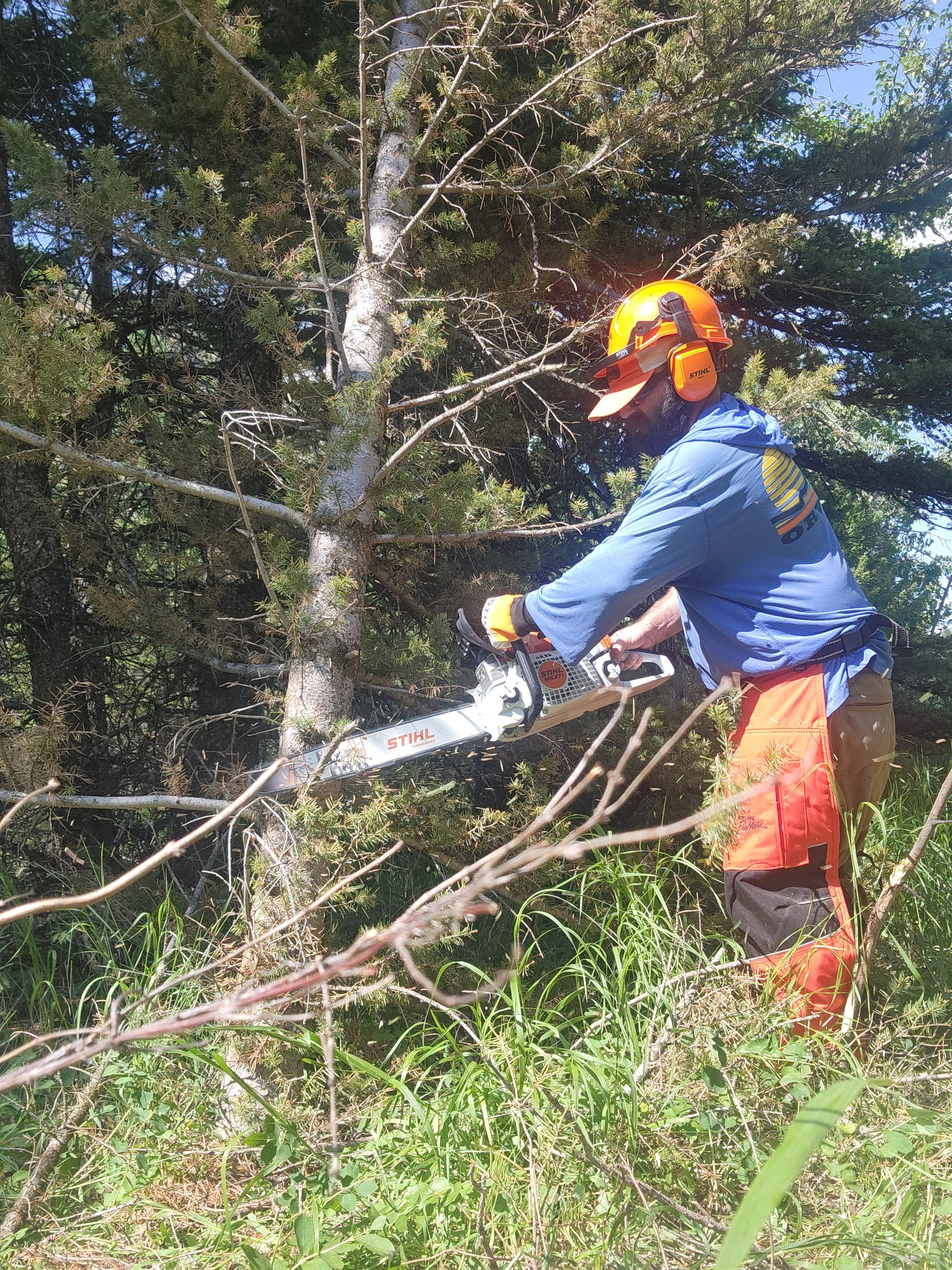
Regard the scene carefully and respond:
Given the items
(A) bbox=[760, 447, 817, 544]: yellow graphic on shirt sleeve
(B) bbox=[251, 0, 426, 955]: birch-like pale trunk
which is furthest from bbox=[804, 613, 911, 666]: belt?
(B) bbox=[251, 0, 426, 955]: birch-like pale trunk

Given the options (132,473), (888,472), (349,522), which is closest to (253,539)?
(349,522)

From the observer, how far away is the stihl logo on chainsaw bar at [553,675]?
121 inches

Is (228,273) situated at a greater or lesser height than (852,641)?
greater

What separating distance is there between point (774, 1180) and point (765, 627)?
201cm

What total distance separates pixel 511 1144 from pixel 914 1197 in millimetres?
904

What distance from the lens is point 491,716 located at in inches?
121

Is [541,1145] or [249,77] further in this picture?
[249,77]

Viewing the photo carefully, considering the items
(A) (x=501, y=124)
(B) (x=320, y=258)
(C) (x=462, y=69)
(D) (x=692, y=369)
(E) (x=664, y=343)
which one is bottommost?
(D) (x=692, y=369)

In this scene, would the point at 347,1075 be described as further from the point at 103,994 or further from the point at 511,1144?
the point at 103,994

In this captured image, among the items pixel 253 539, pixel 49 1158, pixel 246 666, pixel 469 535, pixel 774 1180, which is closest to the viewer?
pixel 774 1180

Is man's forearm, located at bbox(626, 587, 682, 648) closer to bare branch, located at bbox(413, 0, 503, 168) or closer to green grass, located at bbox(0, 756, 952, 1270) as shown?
green grass, located at bbox(0, 756, 952, 1270)

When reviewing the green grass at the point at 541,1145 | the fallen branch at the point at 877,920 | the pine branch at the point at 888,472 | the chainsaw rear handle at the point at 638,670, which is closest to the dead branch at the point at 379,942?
the green grass at the point at 541,1145

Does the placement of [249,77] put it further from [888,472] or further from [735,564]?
[888,472]

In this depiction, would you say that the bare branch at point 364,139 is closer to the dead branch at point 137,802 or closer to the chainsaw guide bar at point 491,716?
the chainsaw guide bar at point 491,716
